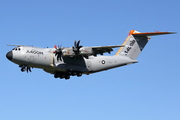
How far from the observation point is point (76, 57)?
101 feet

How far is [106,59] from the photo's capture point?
3216cm

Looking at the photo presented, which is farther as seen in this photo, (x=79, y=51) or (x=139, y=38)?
(x=139, y=38)

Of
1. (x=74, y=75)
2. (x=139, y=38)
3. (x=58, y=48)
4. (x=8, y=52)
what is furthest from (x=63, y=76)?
(x=139, y=38)

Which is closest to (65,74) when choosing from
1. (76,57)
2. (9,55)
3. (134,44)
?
(76,57)

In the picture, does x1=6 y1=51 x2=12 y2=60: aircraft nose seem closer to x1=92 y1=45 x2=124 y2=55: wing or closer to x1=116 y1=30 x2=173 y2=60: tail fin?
x1=92 y1=45 x2=124 y2=55: wing

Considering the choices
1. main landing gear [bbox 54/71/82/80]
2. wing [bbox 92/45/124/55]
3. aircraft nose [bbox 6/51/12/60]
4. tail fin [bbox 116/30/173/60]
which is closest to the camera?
aircraft nose [bbox 6/51/12/60]

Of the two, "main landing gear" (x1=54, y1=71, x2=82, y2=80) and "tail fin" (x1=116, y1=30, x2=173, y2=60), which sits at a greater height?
"tail fin" (x1=116, y1=30, x2=173, y2=60)

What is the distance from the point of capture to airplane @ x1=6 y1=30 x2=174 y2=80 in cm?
2908

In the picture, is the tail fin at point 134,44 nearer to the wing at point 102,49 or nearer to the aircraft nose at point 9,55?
the wing at point 102,49

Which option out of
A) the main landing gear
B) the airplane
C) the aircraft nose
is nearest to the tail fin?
the airplane

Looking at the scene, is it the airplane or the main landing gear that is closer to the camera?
the airplane

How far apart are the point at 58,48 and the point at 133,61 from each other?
7050 millimetres

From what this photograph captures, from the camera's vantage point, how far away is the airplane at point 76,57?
29078mm

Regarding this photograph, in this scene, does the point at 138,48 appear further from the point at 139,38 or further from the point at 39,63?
the point at 39,63
